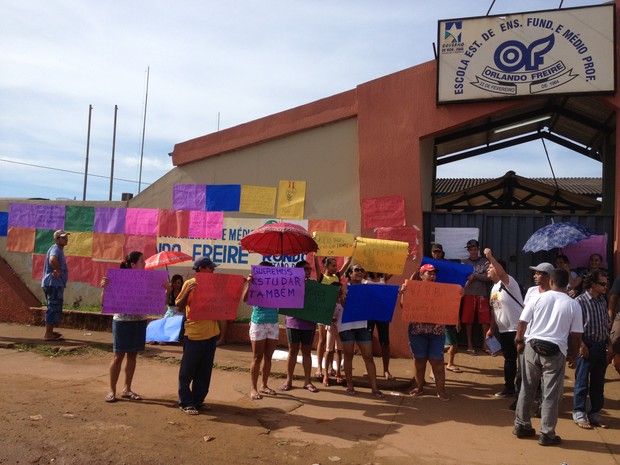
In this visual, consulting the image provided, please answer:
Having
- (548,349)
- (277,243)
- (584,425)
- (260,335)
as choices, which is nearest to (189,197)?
(277,243)

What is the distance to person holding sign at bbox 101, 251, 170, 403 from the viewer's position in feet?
20.5

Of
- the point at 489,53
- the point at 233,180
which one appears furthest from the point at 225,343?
the point at 489,53

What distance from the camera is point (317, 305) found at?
22.4 ft

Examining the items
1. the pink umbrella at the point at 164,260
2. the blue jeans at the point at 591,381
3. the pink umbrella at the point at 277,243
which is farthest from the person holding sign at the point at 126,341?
the blue jeans at the point at 591,381

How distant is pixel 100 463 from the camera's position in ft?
15.0

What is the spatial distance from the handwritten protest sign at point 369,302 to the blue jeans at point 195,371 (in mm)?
1793

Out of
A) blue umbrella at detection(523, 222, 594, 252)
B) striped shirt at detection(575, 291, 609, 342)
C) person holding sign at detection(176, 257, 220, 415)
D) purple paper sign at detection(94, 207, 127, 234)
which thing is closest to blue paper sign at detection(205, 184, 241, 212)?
purple paper sign at detection(94, 207, 127, 234)

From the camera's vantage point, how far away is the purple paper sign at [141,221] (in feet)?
35.6

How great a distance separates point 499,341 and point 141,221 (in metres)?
7.06

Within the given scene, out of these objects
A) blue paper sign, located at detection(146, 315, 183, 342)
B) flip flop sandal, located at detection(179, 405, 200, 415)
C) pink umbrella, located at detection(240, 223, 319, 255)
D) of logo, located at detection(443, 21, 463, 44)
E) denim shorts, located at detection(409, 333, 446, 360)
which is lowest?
flip flop sandal, located at detection(179, 405, 200, 415)

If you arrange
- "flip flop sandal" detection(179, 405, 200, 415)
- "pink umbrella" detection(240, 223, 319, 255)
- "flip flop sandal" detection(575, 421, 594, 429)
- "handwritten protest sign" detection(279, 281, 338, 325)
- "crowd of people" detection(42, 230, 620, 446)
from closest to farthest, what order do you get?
1. "crowd of people" detection(42, 230, 620, 446)
2. "flip flop sandal" detection(575, 421, 594, 429)
3. "flip flop sandal" detection(179, 405, 200, 415)
4. "handwritten protest sign" detection(279, 281, 338, 325)
5. "pink umbrella" detection(240, 223, 319, 255)

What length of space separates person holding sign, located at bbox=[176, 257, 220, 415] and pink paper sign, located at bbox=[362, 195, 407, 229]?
152 inches

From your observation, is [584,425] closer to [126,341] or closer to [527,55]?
[126,341]

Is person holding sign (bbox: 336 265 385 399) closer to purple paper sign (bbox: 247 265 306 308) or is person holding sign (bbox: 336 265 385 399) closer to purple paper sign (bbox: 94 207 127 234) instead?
purple paper sign (bbox: 247 265 306 308)
